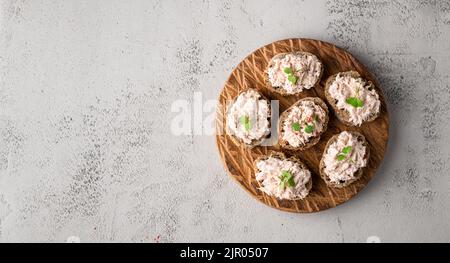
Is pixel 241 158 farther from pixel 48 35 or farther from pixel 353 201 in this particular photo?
pixel 48 35

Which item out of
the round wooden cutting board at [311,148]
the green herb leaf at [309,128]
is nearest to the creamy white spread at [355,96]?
the round wooden cutting board at [311,148]

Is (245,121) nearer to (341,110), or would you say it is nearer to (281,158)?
(281,158)

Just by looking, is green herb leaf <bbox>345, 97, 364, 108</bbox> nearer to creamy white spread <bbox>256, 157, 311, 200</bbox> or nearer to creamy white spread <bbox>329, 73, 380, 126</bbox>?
creamy white spread <bbox>329, 73, 380, 126</bbox>

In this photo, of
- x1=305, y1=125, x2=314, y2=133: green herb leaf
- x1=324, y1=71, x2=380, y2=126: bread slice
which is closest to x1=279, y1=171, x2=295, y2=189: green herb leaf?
x1=305, y1=125, x2=314, y2=133: green herb leaf

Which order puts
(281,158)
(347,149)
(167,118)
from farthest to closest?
(167,118)
(281,158)
(347,149)

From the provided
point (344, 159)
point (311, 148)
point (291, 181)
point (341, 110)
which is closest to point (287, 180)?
point (291, 181)

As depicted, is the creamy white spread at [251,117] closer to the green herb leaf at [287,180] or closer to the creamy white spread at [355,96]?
the green herb leaf at [287,180]
